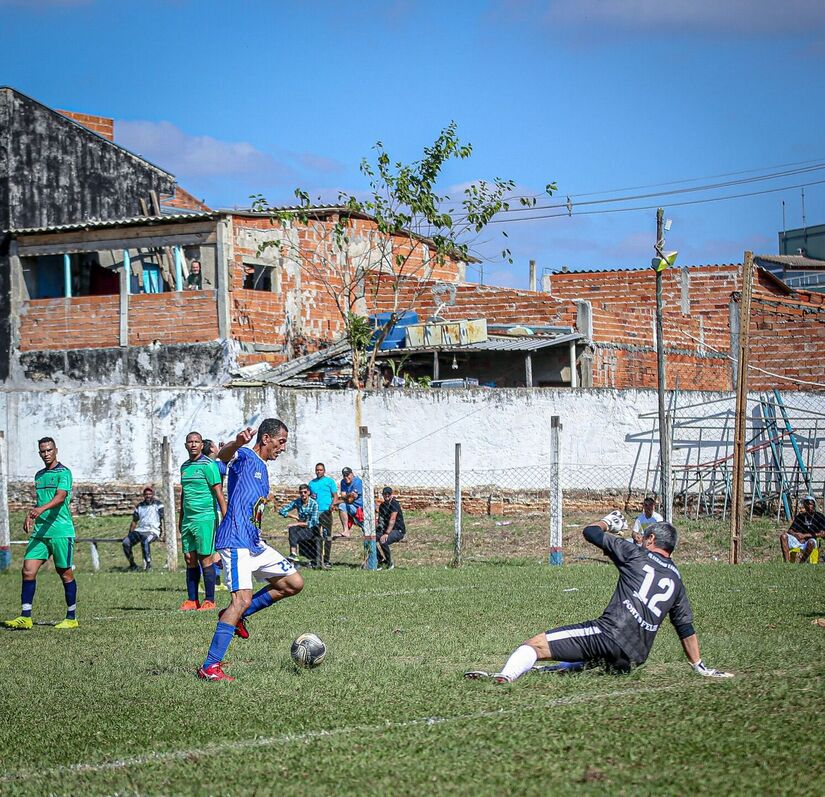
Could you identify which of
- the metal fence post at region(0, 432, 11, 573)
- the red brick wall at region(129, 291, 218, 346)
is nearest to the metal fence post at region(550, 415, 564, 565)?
the metal fence post at region(0, 432, 11, 573)

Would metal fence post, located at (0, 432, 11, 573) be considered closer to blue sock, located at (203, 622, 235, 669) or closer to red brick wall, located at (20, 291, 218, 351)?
red brick wall, located at (20, 291, 218, 351)

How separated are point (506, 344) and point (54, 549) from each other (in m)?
18.0

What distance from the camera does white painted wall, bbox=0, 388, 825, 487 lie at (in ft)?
81.3

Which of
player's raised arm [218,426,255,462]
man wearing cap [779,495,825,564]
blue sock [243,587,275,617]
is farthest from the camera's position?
man wearing cap [779,495,825,564]

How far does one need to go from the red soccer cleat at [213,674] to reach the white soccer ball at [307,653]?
1.89 feet

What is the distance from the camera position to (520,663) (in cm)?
766

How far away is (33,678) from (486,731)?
13.6 feet

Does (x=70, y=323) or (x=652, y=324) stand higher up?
(x=70, y=323)

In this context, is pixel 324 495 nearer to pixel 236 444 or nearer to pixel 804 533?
pixel 804 533

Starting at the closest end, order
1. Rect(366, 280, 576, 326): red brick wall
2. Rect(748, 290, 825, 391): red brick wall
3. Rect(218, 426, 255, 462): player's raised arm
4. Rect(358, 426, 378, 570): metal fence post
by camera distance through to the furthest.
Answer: Rect(218, 426, 255, 462): player's raised arm → Rect(358, 426, 378, 570): metal fence post → Rect(748, 290, 825, 391): red brick wall → Rect(366, 280, 576, 326): red brick wall

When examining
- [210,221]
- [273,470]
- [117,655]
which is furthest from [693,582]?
[210,221]

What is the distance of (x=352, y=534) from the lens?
74.6 ft

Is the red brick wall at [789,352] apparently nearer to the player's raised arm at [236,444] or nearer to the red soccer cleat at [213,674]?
the player's raised arm at [236,444]

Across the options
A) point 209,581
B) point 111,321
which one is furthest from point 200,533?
point 111,321
